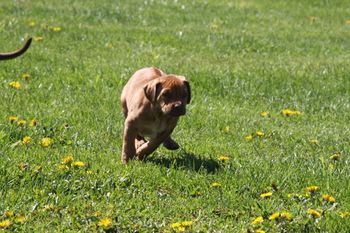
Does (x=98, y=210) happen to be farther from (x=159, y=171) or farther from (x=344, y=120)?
(x=344, y=120)

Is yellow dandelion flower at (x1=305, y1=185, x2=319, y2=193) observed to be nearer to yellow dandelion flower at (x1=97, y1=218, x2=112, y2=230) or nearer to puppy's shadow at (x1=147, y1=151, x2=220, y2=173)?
puppy's shadow at (x1=147, y1=151, x2=220, y2=173)

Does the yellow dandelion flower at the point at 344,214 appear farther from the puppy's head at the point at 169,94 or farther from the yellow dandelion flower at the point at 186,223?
the puppy's head at the point at 169,94

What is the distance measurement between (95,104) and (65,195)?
9.61 ft

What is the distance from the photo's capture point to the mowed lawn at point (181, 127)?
18.7ft

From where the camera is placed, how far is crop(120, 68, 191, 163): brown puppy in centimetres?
644

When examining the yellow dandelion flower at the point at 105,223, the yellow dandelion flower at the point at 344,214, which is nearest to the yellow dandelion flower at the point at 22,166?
the yellow dandelion flower at the point at 105,223

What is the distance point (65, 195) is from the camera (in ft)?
19.3

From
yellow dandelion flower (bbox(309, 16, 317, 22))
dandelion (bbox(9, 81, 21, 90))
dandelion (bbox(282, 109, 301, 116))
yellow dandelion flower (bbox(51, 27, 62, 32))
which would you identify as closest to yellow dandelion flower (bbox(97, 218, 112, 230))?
dandelion (bbox(9, 81, 21, 90))

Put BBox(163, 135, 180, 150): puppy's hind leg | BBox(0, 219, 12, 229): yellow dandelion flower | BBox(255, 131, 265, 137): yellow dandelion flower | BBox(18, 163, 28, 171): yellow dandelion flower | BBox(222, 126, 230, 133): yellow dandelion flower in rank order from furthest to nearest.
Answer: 1. BBox(222, 126, 230, 133): yellow dandelion flower
2. BBox(255, 131, 265, 137): yellow dandelion flower
3. BBox(163, 135, 180, 150): puppy's hind leg
4. BBox(18, 163, 28, 171): yellow dandelion flower
5. BBox(0, 219, 12, 229): yellow dandelion flower

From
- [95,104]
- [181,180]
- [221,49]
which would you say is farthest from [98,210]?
[221,49]

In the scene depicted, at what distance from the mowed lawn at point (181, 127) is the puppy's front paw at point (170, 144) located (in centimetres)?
10

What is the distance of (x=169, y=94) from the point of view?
643 cm

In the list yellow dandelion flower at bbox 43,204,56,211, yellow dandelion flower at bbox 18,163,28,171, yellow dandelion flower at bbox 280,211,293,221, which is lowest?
yellow dandelion flower at bbox 43,204,56,211

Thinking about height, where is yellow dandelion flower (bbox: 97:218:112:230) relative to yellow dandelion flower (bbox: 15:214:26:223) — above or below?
above
